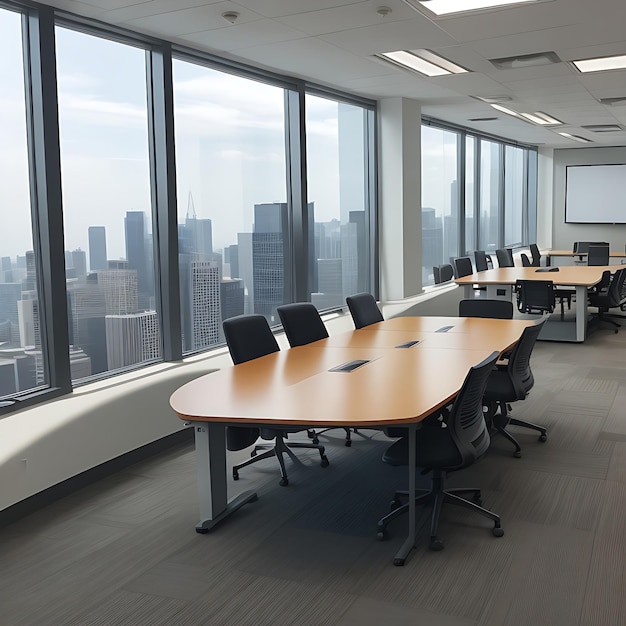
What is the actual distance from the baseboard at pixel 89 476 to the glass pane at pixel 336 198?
3.04 metres

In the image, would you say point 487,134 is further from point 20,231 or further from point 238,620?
point 238,620

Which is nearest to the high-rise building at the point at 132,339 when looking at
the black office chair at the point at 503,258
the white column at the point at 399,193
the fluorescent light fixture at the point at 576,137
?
the white column at the point at 399,193

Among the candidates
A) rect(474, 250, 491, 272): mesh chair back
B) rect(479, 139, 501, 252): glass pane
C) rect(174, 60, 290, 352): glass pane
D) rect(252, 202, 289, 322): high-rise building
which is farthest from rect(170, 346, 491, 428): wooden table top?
rect(479, 139, 501, 252): glass pane

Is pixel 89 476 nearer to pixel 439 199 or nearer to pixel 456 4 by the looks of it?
pixel 456 4

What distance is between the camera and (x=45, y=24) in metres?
4.55

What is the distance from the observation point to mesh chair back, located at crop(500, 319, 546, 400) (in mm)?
4602

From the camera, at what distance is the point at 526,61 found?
650cm

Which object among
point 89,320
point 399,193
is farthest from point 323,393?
point 399,193

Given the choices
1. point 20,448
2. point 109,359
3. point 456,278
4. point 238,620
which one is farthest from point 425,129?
point 238,620

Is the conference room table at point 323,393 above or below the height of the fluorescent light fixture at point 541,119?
below

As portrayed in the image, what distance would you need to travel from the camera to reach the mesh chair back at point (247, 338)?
15.3 feet

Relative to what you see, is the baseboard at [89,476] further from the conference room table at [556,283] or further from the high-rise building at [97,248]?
the conference room table at [556,283]

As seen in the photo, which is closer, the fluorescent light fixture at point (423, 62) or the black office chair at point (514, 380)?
the black office chair at point (514, 380)

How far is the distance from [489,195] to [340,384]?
10.6m
